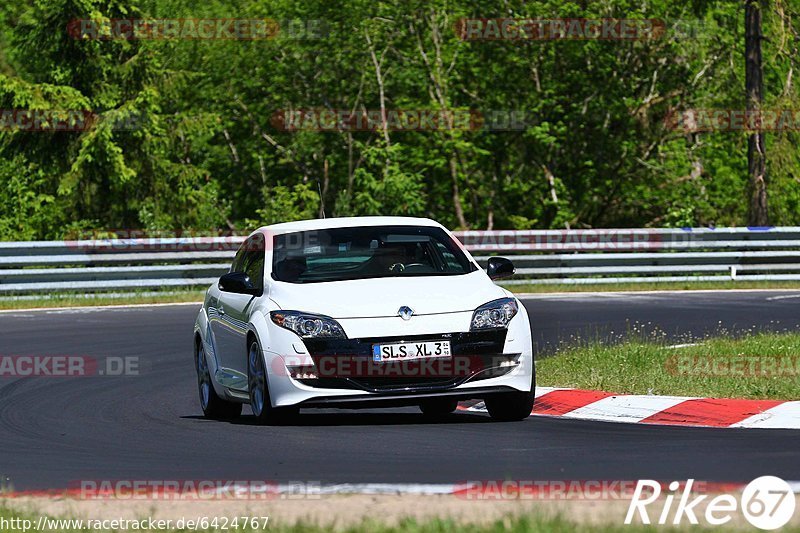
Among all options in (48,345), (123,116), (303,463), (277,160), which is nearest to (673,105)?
(277,160)

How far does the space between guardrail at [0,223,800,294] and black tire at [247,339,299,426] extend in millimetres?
15434

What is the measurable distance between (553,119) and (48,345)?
2095 centimetres

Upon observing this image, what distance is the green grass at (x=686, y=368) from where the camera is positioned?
40.7 feet

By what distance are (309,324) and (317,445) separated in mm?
1063

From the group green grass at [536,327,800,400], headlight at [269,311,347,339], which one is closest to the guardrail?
green grass at [536,327,800,400]

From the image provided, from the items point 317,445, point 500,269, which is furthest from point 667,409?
point 317,445

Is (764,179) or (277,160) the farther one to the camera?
(277,160)

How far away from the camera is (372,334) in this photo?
10.8 metres

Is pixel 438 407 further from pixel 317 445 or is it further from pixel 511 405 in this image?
pixel 317 445

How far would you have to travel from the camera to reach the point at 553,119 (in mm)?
37906

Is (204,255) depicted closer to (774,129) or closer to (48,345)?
(48,345)

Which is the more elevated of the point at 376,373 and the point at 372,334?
the point at 372,334

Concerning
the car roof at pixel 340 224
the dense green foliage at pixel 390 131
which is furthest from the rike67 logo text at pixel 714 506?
the dense green foliage at pixel 390 131

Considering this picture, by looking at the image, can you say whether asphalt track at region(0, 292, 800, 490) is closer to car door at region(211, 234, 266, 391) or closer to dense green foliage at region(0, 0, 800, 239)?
car door at region(211, 234, 266, 391)
